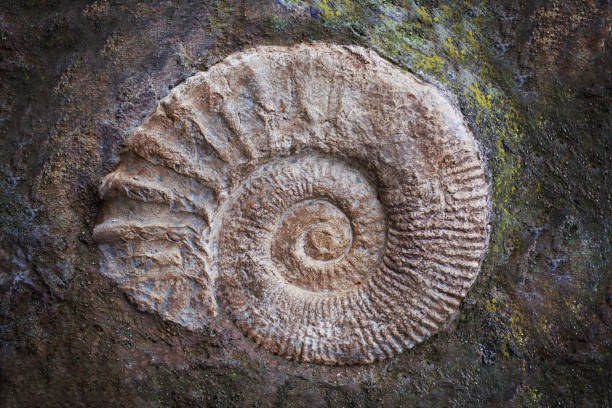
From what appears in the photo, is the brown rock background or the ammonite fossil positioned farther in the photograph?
the brown rock background

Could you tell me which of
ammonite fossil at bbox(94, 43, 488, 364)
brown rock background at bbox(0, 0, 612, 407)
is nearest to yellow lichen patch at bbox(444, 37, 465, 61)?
brown rock background at bbox(0, 0, 612, 407)

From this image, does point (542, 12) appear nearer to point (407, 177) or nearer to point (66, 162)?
point (407, 177)

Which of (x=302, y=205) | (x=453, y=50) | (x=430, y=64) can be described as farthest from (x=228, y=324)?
(x=453, y=50)

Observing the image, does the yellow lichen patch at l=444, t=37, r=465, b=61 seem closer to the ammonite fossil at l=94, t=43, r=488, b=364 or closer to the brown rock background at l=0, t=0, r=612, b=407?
the brown rock background at l=0, t=0, r=612, b=407

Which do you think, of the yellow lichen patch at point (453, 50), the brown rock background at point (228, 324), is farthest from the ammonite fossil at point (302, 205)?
the yellow lichen patch at point (453, 50)

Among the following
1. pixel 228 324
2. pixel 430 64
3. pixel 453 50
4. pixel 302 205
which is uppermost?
pixel 453 50

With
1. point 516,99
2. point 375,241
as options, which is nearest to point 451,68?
point 516,99

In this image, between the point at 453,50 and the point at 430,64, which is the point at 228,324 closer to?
the point at 430,64
